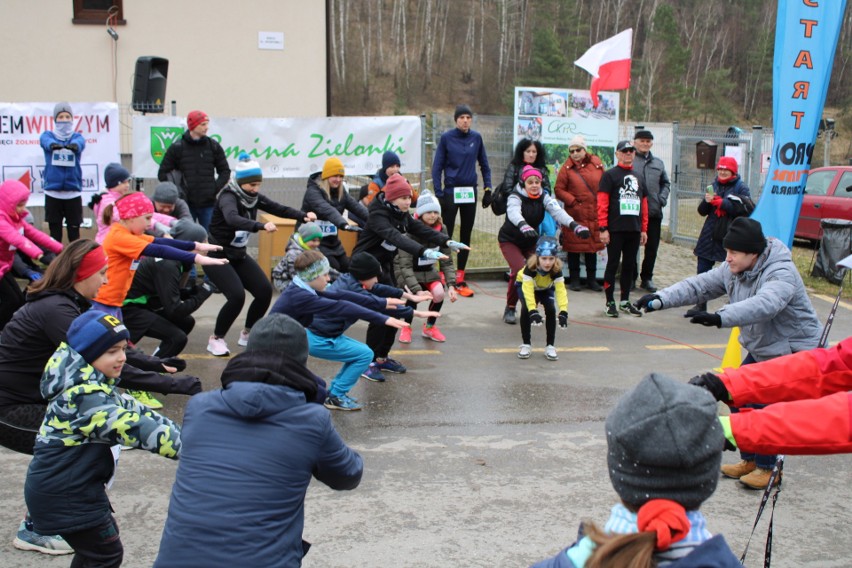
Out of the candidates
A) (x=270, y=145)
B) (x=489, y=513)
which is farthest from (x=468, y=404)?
(x=270, y=145)

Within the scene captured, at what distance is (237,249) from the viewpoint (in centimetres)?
856

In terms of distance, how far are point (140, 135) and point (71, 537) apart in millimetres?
8934

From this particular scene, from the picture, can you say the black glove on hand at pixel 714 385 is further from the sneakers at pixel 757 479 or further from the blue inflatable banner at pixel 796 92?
the blue inflatable banner at pixel 796 92

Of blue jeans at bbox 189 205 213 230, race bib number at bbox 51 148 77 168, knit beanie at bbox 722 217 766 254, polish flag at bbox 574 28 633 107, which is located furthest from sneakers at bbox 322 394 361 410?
polish flag at bbox 574 28 633 107

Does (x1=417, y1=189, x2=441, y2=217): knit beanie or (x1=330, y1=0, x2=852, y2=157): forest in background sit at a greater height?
(x1=330, y1=0, x2=852, y2=157): forest in background

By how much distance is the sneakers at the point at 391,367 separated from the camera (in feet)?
26.9

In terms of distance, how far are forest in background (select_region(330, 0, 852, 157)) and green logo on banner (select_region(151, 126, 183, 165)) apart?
40117mm

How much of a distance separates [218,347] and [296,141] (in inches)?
189

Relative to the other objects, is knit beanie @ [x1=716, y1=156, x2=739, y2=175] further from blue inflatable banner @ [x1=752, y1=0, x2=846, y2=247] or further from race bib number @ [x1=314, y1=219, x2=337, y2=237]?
race bib number @ [x1=314, y1=219, x2=337, y2=237]

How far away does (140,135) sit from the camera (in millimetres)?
11906

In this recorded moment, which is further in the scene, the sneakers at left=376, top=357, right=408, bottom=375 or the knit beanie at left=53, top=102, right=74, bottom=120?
the knit beanie at left=53, top=102, right=74, bottom=120

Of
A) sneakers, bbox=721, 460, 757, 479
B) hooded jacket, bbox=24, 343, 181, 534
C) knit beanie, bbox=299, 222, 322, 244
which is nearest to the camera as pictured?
hooded jacket, bbox=24, 343, 181, 534

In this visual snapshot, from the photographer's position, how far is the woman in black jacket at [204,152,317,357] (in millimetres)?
8352

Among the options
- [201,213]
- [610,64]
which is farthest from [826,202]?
[201,213]
